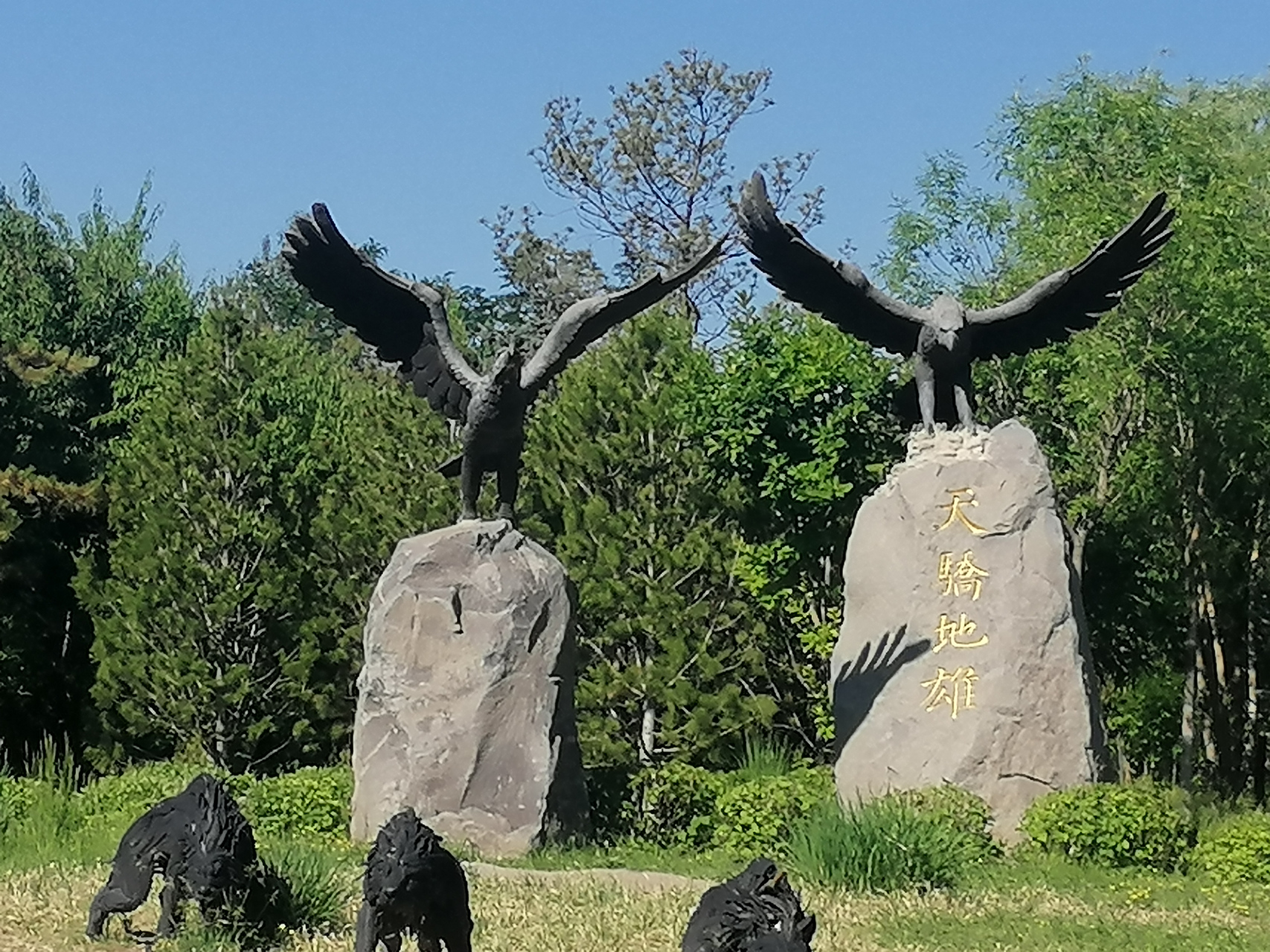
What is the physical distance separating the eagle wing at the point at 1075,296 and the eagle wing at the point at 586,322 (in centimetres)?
247

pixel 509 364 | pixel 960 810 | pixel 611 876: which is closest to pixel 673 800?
pixel 960 810

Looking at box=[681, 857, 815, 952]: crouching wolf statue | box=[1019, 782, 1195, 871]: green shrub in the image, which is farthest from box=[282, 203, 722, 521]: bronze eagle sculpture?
box=[681, 857, 815, 952]: crouching wolf statue

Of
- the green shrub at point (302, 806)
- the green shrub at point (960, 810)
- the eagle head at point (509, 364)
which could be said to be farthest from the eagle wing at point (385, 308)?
the green shrub at point (960, 810)

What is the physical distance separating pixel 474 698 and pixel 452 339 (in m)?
2.37

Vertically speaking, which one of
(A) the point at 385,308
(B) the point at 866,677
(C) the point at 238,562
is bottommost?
(B) the point at 866,677

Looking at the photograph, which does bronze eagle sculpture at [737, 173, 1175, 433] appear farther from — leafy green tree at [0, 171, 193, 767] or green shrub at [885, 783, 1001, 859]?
leafy green tree at [0, 171, 193, 767]

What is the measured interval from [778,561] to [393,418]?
13.4 ft

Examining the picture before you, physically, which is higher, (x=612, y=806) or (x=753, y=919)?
(x=612, y=806)

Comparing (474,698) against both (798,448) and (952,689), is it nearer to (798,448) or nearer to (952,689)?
(952,689)

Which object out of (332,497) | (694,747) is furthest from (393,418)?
(694,747)

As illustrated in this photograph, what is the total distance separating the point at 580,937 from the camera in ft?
22.2

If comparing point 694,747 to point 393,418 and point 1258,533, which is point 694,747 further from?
point 1258,533

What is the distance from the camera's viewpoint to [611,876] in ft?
29.1

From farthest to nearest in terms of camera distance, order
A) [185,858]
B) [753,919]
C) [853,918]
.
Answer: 1. [853,918]
2. [185,858]
3. [753,919]
